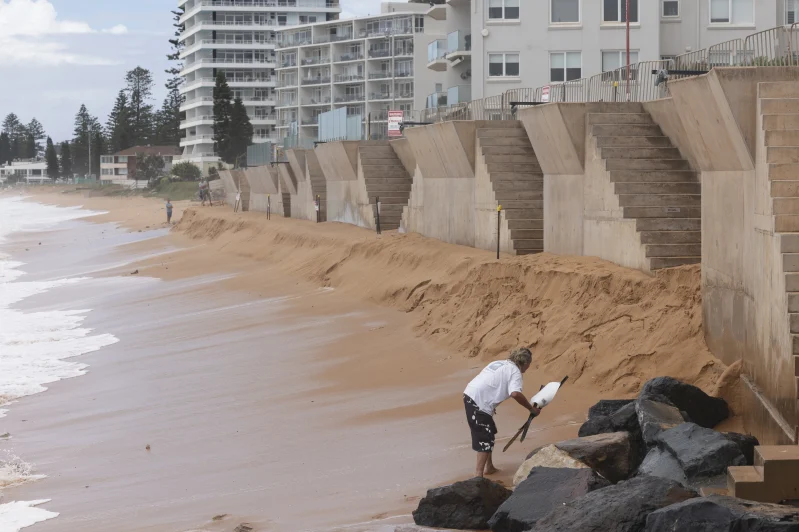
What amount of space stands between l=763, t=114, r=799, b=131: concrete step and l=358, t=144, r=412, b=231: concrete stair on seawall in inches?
792

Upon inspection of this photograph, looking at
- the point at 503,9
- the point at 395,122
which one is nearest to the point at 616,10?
the point at 503,9

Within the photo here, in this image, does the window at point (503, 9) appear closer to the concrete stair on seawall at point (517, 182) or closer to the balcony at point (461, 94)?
the balcony at point (461, 94)

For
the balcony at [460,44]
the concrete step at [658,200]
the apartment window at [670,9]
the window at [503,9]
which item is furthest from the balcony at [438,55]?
the concrete step at [658,200]

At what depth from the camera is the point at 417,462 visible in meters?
10.6

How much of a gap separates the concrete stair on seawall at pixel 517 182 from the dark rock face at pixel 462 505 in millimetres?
11730

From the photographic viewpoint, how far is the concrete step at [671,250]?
14773 millimetres

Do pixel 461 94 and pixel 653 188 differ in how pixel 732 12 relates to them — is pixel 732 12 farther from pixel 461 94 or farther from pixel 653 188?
pixel 653 188

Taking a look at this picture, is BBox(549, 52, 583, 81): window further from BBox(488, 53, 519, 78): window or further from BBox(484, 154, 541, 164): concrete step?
BBox(484, 154, 541, 164): concrete step

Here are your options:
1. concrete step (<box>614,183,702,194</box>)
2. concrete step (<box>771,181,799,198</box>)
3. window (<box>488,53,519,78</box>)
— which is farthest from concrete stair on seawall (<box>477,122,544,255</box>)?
window (<box>488,53,519,78</box>)

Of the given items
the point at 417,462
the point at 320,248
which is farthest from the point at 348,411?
the point at 320,248

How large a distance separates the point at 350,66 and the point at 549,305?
307ft

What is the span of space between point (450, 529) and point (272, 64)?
396 ft

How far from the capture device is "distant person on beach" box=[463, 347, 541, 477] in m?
9.63

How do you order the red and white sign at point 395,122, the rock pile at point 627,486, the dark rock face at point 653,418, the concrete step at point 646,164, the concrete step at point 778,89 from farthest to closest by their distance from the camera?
the red and white sign at point 395,122 → the concrete step at point 646,164 → the concrete step at point 778,89 → the dark rock face at point 653,418 → the rock pile at point 627,486
